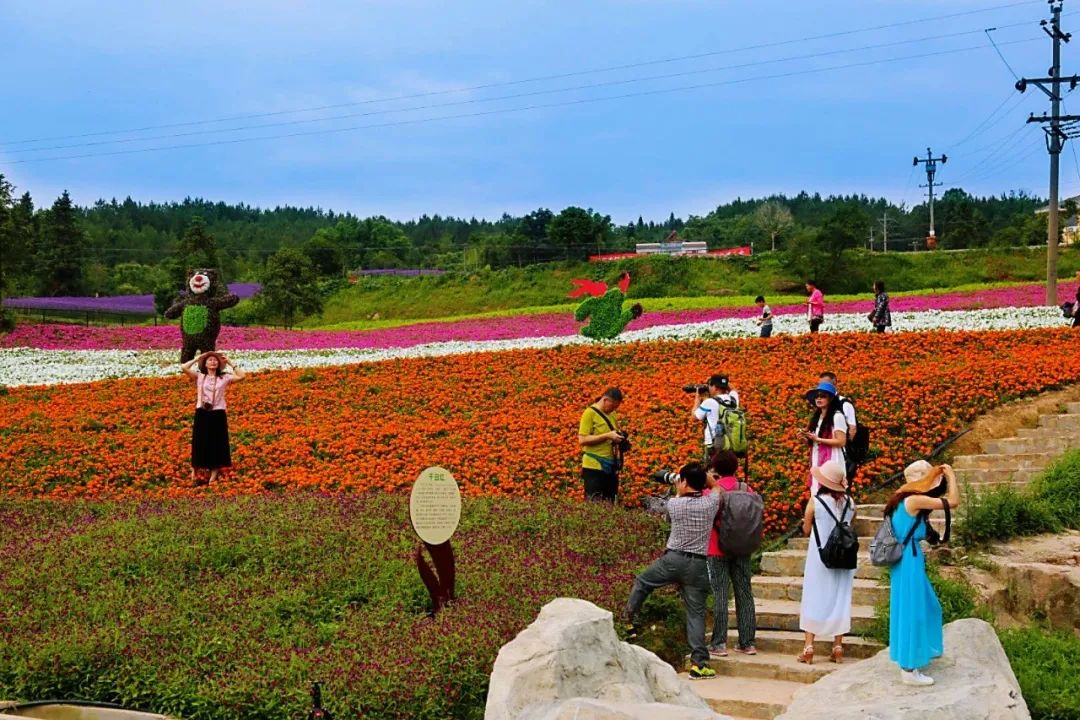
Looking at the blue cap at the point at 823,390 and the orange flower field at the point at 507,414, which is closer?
the blue cap at the point at 823,390

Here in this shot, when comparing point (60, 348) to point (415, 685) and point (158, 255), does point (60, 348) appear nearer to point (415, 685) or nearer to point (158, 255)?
point (415, 685)

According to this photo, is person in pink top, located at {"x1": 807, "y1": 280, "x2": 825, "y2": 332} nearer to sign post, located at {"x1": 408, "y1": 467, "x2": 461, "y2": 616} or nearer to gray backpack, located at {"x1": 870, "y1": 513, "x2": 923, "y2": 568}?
sign post, located at {"x1": 408, "y1": 467, "x2": 461, "y2": 616}

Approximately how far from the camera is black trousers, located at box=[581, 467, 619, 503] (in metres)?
11.8

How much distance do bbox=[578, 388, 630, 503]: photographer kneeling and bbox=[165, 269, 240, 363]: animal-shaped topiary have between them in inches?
329

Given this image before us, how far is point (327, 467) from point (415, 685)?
772 centimetres

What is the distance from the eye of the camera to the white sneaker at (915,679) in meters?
6.68

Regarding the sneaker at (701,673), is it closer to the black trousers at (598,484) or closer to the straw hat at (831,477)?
the straw hat at (831,477)

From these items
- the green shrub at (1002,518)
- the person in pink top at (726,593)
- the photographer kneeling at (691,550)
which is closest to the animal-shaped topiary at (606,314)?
the green shrub at (1002,518)

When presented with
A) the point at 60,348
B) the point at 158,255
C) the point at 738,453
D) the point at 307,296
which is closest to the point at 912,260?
the point at 307,296

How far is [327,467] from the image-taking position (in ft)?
47.0

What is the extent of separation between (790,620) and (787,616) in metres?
0.04

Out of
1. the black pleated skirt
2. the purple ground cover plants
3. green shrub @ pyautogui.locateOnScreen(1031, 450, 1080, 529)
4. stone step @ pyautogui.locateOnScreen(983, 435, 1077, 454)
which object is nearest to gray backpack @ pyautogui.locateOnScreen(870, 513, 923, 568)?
the purple ground cover plants

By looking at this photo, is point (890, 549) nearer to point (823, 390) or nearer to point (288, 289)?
point (823, 390)

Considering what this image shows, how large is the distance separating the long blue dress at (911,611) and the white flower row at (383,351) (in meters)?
15.9
